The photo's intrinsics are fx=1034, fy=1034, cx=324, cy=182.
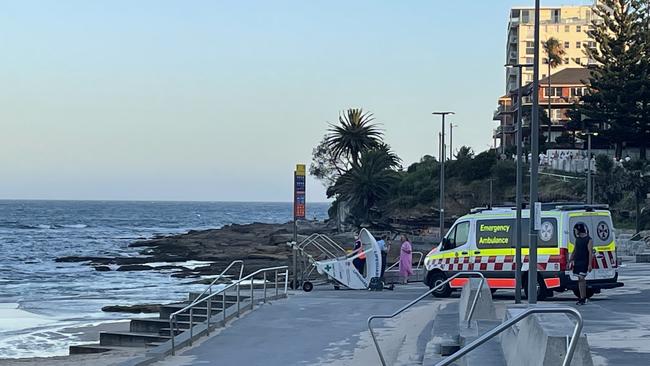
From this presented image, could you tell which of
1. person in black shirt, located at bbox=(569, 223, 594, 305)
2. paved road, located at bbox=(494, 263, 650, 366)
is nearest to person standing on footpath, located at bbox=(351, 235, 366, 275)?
paved road, located at bbox=(494, 263, 650, 366)

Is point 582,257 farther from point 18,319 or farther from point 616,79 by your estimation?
point 616,79

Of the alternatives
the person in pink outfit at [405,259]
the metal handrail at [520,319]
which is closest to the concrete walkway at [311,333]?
the person in pink outfit at [405,259]

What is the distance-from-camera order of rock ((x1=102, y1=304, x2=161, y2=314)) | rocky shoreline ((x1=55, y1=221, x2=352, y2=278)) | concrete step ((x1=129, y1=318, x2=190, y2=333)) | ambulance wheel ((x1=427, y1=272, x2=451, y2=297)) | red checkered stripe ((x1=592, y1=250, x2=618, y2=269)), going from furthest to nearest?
rocky shoreline ((x1=55, y1=221, x2=352, y2=278)) → rock ((x1=102, y1=304, x2=161, y2=314)) → ambulance wheel ((x1=427, y1=272, x2=451, y2=297)) → red checkered stripe ((x1=592, y1=250, x2=618, y2=269)) → concrete step ((x1=129, y1=318, x2=190, y2=333))

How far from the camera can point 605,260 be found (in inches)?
897

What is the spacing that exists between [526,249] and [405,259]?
23.9ft

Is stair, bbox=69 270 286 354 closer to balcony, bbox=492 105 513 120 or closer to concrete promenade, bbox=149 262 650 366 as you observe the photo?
concrete promenade, bbox=149 262 650 366

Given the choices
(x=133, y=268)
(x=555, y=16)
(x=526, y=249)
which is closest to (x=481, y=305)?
(x=526, y=249)

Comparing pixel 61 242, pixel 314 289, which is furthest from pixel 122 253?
pixel 314 289

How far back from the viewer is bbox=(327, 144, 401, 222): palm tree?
85125 millimetres

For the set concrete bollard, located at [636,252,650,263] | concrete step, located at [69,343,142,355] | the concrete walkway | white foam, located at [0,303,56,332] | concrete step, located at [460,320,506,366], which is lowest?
white foam, located at [0,303,56,332]

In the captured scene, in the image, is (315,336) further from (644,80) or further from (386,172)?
(386,172)

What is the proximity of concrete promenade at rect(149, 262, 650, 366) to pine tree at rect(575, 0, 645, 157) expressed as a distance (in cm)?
5161

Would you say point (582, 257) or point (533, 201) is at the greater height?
point (533, 201)

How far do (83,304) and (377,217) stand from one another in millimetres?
53425
